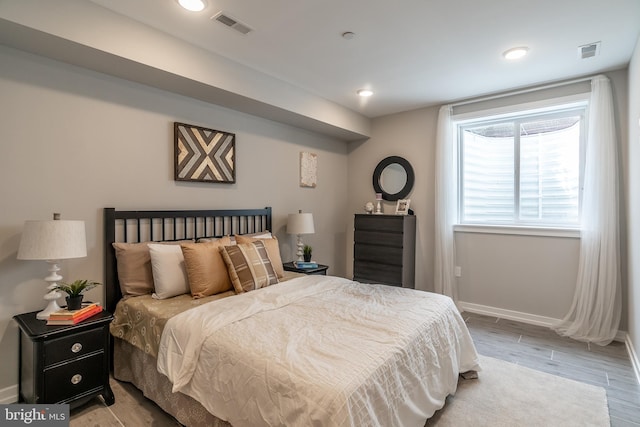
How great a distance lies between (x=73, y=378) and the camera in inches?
72.7

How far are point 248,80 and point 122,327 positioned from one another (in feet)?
7.28

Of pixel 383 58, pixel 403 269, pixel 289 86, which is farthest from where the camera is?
pixel 403 269

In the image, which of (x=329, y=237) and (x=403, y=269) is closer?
(x=403, y=269)

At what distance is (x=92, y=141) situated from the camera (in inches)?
91.7

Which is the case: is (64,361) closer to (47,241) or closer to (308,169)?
(47,241)

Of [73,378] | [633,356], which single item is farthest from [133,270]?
[633,356]

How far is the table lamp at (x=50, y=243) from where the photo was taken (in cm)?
181

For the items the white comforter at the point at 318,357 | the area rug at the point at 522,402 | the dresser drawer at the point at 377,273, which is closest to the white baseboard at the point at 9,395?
the white comforter at the point at 318,357

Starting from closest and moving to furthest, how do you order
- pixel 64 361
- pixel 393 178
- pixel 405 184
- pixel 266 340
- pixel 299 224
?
pixel 266 340 < pixel 64 361 < pixel 299 224 < pixel 405 184 < pixel 393 178

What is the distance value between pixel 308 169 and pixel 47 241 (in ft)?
9.20

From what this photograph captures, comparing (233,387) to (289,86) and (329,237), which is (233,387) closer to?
(289,86)

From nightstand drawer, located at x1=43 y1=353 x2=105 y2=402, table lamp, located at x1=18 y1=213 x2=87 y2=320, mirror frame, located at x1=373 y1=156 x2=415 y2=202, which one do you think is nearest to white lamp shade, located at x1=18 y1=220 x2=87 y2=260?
table lamp, located at x1=18 y1=213 x2=87 y2=320

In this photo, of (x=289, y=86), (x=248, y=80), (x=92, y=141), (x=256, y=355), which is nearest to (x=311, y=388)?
(x=256, y=355)

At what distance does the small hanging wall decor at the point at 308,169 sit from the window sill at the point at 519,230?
1.88 metres
